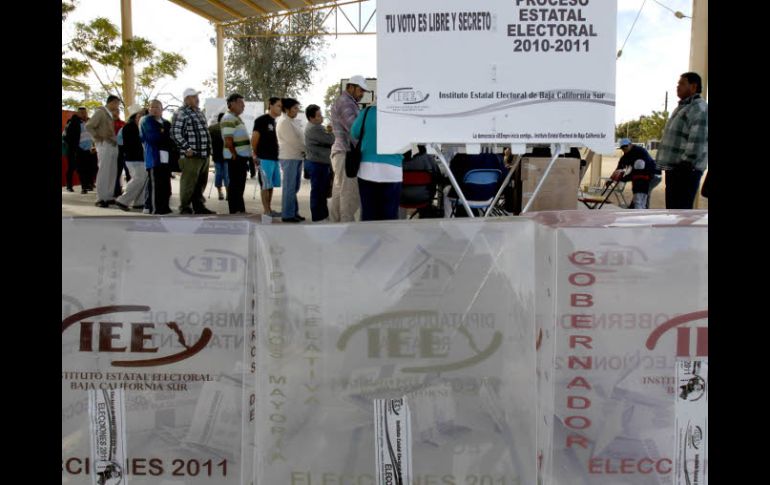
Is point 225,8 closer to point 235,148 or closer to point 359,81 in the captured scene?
point 235,148

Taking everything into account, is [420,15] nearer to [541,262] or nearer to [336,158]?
[541,262]

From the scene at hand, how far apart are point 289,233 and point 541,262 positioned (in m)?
0.67

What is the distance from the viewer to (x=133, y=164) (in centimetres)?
941

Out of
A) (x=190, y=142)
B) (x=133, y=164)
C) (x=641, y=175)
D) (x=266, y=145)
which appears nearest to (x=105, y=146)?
(x=133, y=164)

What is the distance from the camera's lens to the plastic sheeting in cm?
168

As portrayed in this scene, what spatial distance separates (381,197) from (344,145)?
1102 millimetres

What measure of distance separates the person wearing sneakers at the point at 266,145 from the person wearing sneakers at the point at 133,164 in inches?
72.4

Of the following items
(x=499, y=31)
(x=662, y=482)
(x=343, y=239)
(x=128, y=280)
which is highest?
(x=499, y=31)

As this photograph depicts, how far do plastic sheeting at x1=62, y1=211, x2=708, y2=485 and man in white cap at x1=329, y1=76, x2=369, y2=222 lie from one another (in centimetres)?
374

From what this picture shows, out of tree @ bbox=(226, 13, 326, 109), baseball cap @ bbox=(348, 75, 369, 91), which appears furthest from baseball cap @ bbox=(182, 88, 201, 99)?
tree @ bbox=(226, 13, 326, 109)

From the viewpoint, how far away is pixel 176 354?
1.69m

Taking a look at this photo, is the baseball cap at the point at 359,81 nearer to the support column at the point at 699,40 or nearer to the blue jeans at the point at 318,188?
the blue jeans at the point at 318,188

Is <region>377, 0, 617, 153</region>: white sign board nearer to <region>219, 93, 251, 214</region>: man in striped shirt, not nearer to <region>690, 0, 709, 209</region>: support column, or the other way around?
<region>219, 93, 251, 214</region>: man in striped shirt
